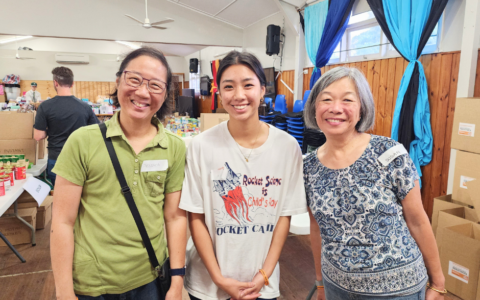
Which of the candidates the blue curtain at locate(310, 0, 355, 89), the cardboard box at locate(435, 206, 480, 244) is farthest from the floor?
the blue curtain at locate(310, 0, 355, 89)

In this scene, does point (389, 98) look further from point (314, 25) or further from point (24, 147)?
point (24, 147)

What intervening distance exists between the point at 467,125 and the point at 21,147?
171 inches

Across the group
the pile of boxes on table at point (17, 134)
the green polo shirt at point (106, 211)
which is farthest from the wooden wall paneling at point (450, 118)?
the pile of boxes on table at point (17, 134)

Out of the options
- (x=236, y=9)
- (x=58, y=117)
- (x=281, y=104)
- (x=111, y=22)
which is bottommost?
(x=58, y=117)

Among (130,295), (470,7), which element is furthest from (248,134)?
(470,7)

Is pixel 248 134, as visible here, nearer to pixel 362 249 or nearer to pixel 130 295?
pixel 362 249

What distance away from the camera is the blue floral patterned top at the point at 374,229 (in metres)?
1.02

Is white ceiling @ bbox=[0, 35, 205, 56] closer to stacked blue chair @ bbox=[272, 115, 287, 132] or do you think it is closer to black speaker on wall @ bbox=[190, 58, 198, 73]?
black speaker on wall @ bbox=[190, 58, 198, 73]

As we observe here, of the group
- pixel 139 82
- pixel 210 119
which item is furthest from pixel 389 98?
pixel 139 82

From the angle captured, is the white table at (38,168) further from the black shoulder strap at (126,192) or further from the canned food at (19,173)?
the black shoulder strap at (126,192)

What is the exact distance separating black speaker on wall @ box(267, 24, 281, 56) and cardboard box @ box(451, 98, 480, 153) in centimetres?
440

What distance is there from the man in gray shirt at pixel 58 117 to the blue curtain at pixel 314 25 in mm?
3769

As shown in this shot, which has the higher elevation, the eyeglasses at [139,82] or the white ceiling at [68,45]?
the white ceiling at [68,45]

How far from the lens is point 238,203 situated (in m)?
1.11
